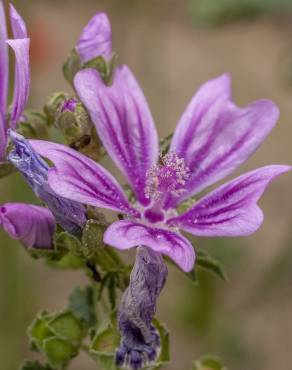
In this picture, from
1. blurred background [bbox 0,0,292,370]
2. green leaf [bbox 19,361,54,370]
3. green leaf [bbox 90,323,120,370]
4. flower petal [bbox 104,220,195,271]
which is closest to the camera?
flower petal [bbox 104,220,195,271]

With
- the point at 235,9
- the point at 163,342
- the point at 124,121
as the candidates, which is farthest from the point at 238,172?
the point at 163,342

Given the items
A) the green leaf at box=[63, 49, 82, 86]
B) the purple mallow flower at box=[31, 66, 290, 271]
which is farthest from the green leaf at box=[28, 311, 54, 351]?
the green leaf at box=[63, 49, 82, 86]

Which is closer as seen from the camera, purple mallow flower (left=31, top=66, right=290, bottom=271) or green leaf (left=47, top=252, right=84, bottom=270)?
purple mallow flower (left=31, top=66, right=290, bottom=271)

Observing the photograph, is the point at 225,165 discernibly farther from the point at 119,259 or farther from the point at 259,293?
the point at 259,293

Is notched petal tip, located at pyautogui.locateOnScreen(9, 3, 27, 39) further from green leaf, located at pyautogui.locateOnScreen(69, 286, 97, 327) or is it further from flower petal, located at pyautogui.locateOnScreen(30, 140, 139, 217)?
green leaf, located at pyautogui.locateOnScreen(69, 286, 97, 327)

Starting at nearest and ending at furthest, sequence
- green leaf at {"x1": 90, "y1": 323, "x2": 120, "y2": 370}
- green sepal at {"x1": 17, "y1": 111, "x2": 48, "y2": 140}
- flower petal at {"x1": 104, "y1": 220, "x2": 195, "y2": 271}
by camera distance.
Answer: flower petal at {"x1": 104, "y1": 220, "x2": 195, "y2": 271}, green leaf at {"x1": 90, "y1": 323, "x2": 120, "y2": 370}, green sepal at {"x1": 17, "y1": 111, "x2": 48, "y2": 140}

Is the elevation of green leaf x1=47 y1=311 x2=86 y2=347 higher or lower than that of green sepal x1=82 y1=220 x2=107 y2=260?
lower

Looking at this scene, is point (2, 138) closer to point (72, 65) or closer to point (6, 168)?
point (6, 168)
